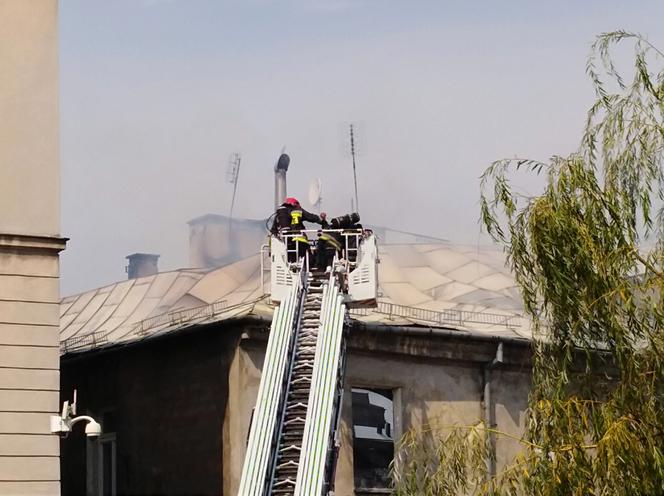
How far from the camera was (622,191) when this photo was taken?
20.5 metres

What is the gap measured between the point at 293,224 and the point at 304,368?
3.48 metres

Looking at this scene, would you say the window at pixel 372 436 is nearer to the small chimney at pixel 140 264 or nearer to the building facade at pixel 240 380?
the building facade at pixel 240 380

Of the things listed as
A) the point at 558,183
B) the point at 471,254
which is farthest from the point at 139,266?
the point at 558,183

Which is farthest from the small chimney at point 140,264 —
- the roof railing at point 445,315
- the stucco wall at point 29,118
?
the stucco wall at point 29,118

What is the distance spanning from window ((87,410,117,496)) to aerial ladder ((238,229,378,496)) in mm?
5267

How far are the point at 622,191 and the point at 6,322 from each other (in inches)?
318

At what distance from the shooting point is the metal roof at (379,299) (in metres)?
32.2

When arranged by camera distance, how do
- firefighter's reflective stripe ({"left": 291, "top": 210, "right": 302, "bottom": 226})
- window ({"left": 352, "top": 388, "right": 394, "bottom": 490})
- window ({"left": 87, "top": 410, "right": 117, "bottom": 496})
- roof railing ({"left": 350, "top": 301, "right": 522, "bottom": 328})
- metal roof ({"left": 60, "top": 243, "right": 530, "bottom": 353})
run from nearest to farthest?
firefighter's reflective stripe ({"left": 291, "top": 210, "right": 302, "bottom": 226}) < window ({"left": 352, "top": 388, "right": 394, "bottom": 490}) < window ({"left": 87, "top": 410, "right": 117, "bottom": 496}) < roof railing ({"left": 350, "top": 301, "right": 522, "bottom": 328}) < metal roof ({"left": 60, "top": 243, "right": 530, "bottom": 353})

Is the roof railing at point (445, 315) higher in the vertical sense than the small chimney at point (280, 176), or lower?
lower

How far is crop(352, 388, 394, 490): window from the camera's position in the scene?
29891 mm

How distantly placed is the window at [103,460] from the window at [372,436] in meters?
4.40

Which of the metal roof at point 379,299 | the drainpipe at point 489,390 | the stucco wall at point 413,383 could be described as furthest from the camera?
the metal roof at point 379,299

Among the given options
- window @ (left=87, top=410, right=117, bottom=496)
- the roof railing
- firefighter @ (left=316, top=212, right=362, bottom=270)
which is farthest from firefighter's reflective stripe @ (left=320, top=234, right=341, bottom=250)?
window @ (left=87, top=410, right=117, bottom=496)

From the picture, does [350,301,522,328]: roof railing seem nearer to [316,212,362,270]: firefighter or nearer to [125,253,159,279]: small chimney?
[316,212,362,270]: firefighter
